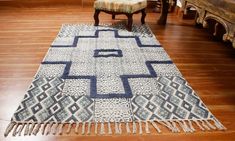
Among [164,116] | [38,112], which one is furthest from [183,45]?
[38,112]

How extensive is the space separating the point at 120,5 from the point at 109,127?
1.97 metres

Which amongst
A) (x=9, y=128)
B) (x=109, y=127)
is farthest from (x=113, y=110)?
(x=9, y=128)

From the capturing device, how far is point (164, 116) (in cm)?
173

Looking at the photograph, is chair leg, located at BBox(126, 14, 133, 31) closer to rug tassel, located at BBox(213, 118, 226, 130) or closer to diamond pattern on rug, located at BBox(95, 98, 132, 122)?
diamond pattern on rug, located at BBox(95, 98, 132, 122)

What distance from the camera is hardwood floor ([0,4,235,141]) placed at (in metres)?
1.69

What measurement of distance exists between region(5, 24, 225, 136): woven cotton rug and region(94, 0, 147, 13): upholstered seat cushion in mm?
556

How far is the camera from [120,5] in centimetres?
320

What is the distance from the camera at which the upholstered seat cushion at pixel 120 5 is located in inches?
125

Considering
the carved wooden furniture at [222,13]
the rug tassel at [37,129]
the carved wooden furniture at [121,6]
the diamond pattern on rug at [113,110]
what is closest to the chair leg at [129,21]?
the carved wooden furniture at [121,6]

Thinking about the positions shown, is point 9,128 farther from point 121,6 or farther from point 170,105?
point 121,6

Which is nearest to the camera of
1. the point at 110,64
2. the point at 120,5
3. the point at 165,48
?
the point at 110,64

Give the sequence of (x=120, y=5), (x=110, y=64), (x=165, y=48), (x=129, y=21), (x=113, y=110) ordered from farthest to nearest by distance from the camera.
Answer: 1. (x=129, y=21)
2. (x=120, y=5)
3. (x=165, y=48)
4. (x=110, y=64)
5. (x=113, y=110)

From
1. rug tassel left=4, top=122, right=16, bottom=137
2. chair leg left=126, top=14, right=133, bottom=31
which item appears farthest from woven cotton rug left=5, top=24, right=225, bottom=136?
chair leg left=126, top=14, right=133, bottom=31

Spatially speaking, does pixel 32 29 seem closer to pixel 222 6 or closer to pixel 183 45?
pixel 183 45
